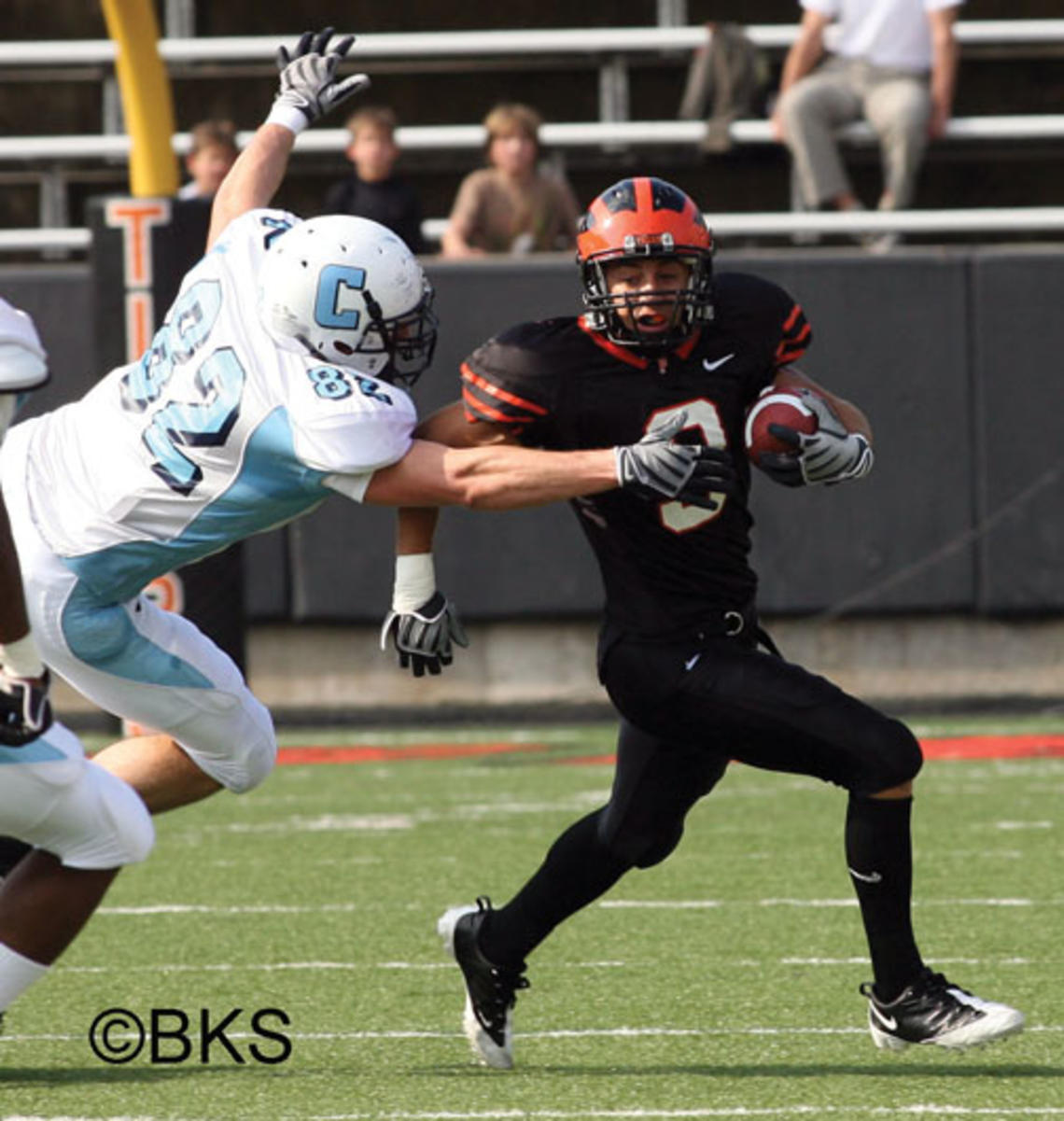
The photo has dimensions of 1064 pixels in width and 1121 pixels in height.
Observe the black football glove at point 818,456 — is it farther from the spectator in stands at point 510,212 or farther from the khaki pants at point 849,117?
the khaki pants at point 849,117

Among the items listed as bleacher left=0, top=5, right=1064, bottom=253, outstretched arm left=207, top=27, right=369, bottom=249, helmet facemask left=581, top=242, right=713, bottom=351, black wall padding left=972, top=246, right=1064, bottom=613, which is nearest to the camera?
helmet facemask left=581, top=242, right=713, bottom=351

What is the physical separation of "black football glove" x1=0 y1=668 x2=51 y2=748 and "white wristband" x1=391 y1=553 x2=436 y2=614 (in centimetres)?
91

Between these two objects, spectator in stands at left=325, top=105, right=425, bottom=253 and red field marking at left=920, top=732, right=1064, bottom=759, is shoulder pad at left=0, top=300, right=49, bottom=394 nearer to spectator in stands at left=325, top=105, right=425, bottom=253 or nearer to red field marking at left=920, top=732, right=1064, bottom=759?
red field marking at left=920, top=732, right=1064, bottom=759

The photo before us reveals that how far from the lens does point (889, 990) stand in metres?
4.18

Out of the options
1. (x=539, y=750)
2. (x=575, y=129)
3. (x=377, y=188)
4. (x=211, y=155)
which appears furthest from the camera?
(x=575, y=129)

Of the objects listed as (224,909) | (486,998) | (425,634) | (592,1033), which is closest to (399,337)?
(425,634)

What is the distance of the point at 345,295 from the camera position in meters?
4.20

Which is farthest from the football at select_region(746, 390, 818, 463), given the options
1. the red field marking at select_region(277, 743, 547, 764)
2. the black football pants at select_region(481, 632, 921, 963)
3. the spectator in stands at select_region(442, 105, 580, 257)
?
the spectator in stands at select_region(442, 105, 580, 257)

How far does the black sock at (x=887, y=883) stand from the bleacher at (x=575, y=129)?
6.72 metres

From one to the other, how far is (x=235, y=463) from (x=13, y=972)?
0.92 metres

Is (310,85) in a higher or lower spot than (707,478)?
higher

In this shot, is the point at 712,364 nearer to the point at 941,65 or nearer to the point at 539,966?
the point at 539,966

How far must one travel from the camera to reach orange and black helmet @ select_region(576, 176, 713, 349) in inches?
168

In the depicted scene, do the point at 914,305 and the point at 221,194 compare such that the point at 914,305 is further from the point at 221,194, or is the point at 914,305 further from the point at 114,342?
the point at 221,194
